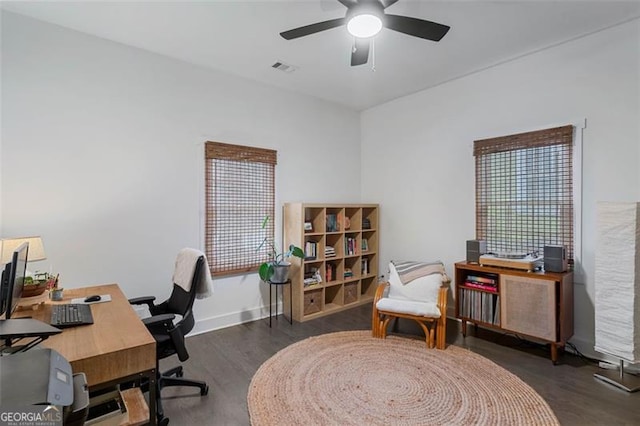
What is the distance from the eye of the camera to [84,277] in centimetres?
279

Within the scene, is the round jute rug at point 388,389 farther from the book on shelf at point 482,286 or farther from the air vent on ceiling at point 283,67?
the air vent on ceiling at point 283,67

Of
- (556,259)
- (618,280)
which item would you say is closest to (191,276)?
(556,259)

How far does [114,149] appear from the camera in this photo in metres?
2.93

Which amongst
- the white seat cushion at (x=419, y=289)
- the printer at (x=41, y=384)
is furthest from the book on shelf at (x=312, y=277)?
the printer at (x=41, y=384)

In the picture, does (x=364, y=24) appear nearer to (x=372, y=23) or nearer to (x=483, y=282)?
(x=372, y=23)

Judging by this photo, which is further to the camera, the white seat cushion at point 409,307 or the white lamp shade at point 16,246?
the white seat cushion at point 409,307

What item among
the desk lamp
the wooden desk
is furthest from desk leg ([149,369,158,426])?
the desk lamp

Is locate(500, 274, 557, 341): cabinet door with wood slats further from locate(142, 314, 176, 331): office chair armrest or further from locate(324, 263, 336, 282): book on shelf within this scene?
locate(142, 314, 176, 331): office chair armrest

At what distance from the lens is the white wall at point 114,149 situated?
100 inches

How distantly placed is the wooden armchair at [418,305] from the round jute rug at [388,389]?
0.65ft

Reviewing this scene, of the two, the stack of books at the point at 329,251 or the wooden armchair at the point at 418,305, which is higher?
the stack of books at the point at 329,251

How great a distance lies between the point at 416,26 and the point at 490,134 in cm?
189

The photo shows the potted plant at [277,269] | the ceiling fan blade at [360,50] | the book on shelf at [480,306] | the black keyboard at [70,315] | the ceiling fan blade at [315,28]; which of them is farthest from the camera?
the potted plant at [277,269]

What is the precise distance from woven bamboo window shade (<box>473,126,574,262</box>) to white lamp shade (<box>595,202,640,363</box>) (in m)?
0.52
